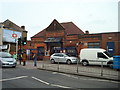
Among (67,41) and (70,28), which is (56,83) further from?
(70,28)

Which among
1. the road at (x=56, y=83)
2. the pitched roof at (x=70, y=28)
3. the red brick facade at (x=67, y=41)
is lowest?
the road at (x=56, y=83)

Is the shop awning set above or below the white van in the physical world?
above

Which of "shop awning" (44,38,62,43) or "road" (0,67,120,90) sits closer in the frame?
"road" (0,67,120,90)

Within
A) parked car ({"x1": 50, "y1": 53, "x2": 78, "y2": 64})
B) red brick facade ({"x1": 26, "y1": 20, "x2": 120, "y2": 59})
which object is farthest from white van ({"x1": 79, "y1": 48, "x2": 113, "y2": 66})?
red brick facade ({"x1": 26, "y1": 20, "x2": 120, "y2": 59})

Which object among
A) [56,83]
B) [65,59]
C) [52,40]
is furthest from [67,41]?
[56,83]

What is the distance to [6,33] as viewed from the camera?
38000 millimetres

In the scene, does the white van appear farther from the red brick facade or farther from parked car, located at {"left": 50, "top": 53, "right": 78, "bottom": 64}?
the red brick facade

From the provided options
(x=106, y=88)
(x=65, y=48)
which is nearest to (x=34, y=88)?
(x=106, y=88)

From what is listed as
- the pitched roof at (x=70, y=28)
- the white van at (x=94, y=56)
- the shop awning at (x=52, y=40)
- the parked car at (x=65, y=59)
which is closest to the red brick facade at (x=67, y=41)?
the shop awning at (x=52, y=40)

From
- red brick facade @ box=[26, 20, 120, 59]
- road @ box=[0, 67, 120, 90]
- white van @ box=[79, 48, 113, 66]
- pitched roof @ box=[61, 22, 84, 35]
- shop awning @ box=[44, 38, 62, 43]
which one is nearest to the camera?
road @ box=[0, 67, 120, 90]

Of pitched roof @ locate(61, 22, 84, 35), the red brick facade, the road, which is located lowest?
the road

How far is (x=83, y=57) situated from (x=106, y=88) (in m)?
10.8

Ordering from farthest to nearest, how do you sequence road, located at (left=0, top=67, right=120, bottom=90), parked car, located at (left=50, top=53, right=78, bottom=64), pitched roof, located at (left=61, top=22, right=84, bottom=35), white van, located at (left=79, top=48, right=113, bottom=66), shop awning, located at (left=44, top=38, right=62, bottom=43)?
pitched roof, located at (left=61, top=22, right=84, bottom=35) → shop awning, located at (left=44, top=38, right=62, bottom=43) → parked car, located at (left=50, top=53, right=78, bottom=64) → white van, located at (left=79, top=48, right=113, bottom=66) → road, located at (left=0, top=67, right=120, bottom=90)

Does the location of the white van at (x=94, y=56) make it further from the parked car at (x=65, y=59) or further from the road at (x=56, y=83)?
the road at (x=56, y=83)
